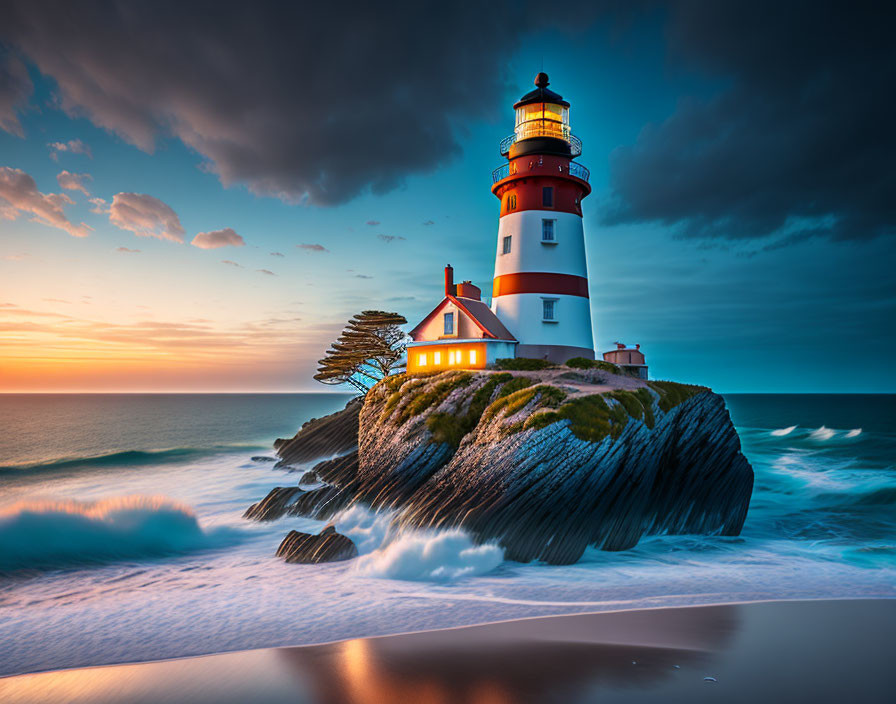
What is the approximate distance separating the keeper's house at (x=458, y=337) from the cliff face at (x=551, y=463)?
300cm

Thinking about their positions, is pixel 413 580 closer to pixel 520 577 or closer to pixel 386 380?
pixel 520 577

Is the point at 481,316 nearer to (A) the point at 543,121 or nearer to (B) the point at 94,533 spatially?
(A) the point at 543,121

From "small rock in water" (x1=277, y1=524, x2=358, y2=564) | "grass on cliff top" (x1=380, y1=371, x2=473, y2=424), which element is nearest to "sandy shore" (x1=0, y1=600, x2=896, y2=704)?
"small rock in water" (x1=277, y1=524, x2=358, y2=564)

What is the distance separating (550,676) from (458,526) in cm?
517

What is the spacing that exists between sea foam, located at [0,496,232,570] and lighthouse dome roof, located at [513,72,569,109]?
882 inches

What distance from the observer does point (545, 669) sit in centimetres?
668

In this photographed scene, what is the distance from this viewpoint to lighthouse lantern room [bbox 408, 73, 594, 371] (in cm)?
2180

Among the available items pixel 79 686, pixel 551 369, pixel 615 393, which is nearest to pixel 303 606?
pixel 79 686

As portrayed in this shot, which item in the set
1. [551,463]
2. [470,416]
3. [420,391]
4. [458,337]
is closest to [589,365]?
[458,337]

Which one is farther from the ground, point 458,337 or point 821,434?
point 458,337

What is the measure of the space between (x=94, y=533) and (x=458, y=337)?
14.8 m

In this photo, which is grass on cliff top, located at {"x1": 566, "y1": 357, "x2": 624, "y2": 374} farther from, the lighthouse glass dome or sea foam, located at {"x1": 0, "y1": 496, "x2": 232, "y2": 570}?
sea foam, located at {"x1": 0, "y1": 496, "x2": 232, "y2": 570}

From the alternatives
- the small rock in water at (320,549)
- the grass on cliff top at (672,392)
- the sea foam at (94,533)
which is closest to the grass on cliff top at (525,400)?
the grass on cliff top at (672,392)

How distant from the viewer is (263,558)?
1264cm
